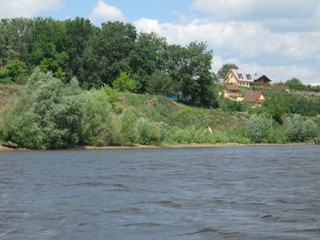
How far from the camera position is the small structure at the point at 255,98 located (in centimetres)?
14888

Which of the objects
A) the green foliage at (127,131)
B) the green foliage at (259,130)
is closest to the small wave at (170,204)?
the green foliage at (127,131)

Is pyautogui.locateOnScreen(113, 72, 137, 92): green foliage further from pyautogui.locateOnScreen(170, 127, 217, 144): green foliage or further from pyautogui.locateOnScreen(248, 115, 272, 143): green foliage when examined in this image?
pyautogui.locateOnScreen(248, 115, 272, 143): green foliage

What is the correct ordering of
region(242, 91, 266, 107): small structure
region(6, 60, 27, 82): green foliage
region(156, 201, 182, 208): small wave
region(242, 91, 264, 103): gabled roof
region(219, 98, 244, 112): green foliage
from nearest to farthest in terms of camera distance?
region(156, 201, 182, 208): small wave
region(6, 60, 27, 82): green foliage
region(219, 98, 244, 112): green foliage
region(242, 91, 266, 107): small structure
region(242, 91, 264, 103): gabled roof

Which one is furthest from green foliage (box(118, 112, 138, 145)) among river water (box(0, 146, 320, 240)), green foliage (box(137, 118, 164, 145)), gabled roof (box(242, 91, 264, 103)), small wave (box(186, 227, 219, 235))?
gabled roof (box(242, 91, 264, 103))

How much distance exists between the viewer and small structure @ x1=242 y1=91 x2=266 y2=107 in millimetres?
148875

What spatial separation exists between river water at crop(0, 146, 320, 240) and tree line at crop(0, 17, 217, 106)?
68.7m

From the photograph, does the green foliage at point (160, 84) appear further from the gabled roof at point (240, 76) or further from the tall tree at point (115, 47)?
the gabled roof at point (240, 76)

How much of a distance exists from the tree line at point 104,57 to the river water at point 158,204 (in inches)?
2706

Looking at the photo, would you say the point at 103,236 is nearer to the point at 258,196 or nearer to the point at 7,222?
the point at 7,222

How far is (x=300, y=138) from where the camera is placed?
107 m

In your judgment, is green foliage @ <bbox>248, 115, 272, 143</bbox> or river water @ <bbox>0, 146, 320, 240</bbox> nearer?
river water @ <bbox>0, 146, 320, 240</bbox>

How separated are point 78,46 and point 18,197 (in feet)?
291

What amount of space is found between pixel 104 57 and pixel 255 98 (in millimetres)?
57598

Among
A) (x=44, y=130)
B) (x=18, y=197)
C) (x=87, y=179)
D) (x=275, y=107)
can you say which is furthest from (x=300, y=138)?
(x=18, y=197)
